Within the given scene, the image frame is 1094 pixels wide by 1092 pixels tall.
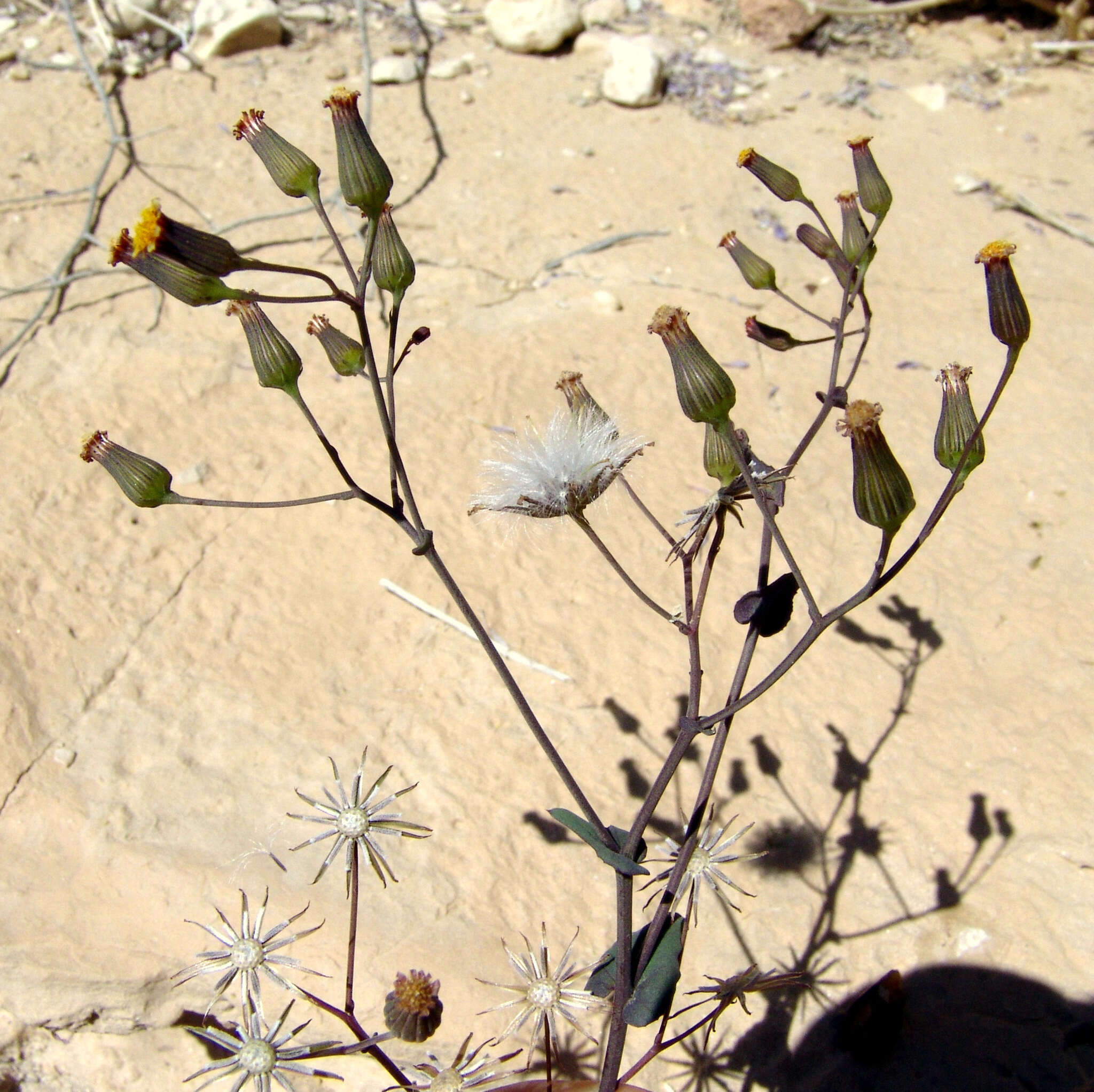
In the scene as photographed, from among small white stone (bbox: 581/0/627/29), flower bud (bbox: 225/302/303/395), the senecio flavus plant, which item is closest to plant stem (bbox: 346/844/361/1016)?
the senecio flavus plant

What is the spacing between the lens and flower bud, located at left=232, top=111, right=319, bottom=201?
1.43 m

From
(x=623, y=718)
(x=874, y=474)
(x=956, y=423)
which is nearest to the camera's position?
(x=874, y=474)

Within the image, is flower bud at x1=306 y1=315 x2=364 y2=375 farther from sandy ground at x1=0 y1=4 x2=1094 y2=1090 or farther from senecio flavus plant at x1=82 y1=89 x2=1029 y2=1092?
sandy ground at x1=0 y1=4 x2=1094 y2=1090

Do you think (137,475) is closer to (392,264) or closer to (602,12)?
(392,264)

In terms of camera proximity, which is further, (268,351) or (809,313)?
(809,313)

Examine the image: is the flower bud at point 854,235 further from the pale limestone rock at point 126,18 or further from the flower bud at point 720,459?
the pale limestone rock at point 126,18

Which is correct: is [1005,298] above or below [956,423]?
above

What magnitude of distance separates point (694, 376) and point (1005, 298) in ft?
1.41

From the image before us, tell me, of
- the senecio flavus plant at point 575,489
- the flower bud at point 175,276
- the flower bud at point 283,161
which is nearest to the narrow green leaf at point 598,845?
the senecio flavus plant at point 575,489

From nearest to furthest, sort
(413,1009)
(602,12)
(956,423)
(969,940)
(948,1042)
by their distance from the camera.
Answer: (956,423), (413,1009), (948,1042), (969,940), (602,12)

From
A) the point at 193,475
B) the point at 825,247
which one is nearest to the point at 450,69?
the point at 193,475

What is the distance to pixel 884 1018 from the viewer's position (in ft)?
6.48

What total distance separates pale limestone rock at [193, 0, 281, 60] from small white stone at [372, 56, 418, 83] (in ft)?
1.88

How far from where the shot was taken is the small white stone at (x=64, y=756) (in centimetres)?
223
